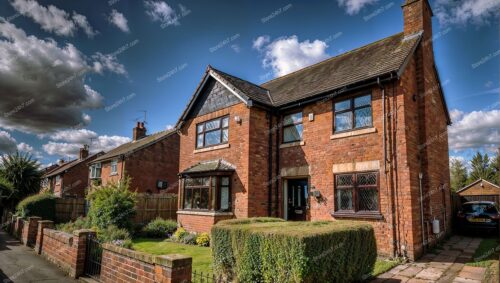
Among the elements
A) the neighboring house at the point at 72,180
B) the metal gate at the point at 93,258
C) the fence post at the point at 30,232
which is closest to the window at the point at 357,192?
the metal gate at the point at 93,258

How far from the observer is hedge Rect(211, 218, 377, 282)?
501 centimetres

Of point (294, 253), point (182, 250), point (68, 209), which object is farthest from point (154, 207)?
point (294, 253)

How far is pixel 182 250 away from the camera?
10.9 metres

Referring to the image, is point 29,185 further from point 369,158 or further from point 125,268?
point 369,158

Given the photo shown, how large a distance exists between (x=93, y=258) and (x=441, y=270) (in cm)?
845

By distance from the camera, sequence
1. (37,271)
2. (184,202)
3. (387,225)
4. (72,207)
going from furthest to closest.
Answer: (72,207) → (184,202) → (387,225) → (37,271)

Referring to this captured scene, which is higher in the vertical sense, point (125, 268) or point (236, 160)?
point (236, 160)

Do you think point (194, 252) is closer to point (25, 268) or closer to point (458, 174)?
point (25, 268)

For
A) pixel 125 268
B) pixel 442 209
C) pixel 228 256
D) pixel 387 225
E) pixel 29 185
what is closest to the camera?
pixel 125 268

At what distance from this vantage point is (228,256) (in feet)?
20.5

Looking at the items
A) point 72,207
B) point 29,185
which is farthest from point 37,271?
point 29,185

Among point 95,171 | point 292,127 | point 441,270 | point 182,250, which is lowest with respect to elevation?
point 182,250

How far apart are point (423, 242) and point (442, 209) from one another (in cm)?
355

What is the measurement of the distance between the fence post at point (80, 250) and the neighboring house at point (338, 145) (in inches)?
245
